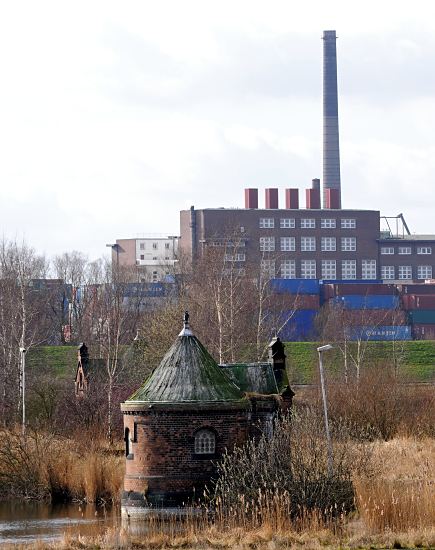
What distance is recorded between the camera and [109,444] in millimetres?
51438

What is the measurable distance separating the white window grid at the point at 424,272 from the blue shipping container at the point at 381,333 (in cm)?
2378

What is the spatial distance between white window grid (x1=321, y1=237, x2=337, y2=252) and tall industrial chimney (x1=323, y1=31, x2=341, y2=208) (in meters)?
4.91

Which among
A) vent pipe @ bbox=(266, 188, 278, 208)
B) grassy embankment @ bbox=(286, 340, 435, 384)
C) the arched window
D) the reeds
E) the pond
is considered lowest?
the pond

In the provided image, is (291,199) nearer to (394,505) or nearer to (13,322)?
(13,322)

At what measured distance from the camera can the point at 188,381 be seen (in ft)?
126

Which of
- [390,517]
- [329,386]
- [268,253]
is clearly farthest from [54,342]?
[390,517]

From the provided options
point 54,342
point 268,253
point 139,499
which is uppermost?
point 268,253

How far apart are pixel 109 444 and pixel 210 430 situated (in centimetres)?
1410

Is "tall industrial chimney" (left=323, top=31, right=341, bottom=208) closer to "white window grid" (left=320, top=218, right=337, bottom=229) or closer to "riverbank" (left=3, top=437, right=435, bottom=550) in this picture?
"white window grid" (left=320, top=218, right=337, bottom=229)

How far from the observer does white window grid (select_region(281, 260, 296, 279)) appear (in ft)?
418

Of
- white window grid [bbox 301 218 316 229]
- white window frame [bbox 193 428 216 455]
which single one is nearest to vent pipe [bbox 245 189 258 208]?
white window grid [bbox 301 218 316 229]

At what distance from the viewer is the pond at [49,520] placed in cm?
3562

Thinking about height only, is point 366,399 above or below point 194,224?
below

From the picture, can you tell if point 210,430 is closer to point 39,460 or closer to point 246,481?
point 246,481
